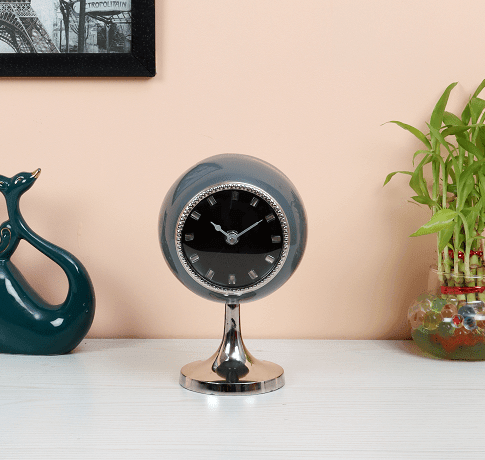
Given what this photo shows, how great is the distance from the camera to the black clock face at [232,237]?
753 mm

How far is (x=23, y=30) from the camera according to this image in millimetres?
1050

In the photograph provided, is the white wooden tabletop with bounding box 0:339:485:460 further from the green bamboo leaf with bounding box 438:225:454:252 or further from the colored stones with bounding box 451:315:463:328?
the green bamboo leaf with bounding box 438:225:454:252

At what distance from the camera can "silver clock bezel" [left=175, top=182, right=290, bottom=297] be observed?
0.75 m

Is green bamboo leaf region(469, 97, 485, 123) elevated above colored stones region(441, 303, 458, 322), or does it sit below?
above

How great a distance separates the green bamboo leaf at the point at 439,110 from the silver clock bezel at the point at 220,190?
0.43 meters

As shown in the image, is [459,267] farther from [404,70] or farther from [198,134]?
[198,134]

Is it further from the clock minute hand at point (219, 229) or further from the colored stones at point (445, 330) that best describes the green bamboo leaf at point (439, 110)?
the clock minute hand at point (219, 229)

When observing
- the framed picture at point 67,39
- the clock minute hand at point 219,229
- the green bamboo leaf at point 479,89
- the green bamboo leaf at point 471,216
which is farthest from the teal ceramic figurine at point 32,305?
the green bamboo leaf at point 479,89

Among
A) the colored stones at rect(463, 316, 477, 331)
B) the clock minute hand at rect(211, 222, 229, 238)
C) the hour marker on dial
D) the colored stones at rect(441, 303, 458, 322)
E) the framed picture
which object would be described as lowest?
the colored stones at rect(463, 316, 477, 331)

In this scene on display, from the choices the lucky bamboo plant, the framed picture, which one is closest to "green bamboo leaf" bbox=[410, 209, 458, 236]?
the lucky bamboo plant

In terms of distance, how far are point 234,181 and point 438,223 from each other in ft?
1.18

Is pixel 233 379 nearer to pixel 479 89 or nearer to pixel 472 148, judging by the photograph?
pixel 472 148

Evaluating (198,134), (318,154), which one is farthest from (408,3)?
(198,134)

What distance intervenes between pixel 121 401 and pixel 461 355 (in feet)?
1.98
